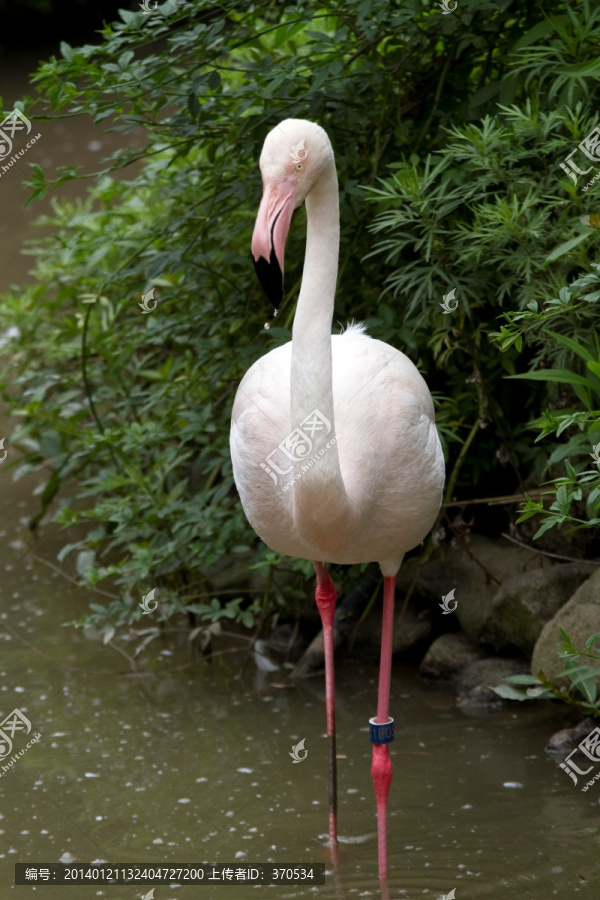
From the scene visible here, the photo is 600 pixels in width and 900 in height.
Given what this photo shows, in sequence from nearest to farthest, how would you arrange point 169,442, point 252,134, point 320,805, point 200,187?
1. point 320,805
2. point 252,134
3. point 200,187
4. point 169,442

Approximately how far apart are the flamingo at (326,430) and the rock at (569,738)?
25.5 inches

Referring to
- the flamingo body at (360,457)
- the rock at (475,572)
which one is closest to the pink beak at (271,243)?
the flamingo body at (360,457)

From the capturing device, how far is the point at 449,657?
4.27 m

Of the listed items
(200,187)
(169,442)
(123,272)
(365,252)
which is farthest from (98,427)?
(365,252)

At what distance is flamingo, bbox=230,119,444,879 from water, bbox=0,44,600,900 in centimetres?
21

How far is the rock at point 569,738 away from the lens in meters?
3.62

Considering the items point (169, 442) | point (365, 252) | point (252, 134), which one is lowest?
point (169, 442)

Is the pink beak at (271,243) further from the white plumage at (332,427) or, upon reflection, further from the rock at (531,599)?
the rock at (531,599)

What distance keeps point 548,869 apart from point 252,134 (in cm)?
288

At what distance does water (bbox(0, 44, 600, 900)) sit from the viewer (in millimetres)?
3164

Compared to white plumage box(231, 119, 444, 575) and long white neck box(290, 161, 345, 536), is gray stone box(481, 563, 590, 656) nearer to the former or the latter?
white plumage box(231, 119, 444, 575)

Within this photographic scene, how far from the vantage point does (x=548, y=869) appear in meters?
3.06

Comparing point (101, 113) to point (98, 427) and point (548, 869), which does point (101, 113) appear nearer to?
point (98, 427)

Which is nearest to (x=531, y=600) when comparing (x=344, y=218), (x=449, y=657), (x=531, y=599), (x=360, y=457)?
(x=531, y=599)
